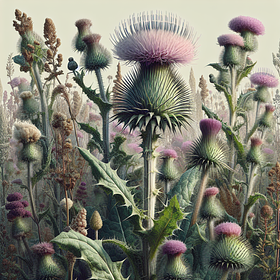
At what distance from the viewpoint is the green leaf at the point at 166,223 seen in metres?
3.20

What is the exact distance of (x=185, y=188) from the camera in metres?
4.36

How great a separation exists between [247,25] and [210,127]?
263 centimetres

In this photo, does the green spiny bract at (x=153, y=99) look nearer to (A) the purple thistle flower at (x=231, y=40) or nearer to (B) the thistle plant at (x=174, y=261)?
(B) the thistle plant at (x=174, y=261)

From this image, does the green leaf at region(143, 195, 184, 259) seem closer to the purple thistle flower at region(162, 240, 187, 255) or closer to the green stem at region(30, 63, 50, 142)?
the purple thistle flower at region(162, 240, 187, 255)

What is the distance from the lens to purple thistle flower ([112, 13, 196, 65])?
3361mm

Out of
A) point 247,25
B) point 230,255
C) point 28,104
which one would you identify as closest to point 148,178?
point 230,255

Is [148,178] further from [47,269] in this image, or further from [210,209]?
[47,269]

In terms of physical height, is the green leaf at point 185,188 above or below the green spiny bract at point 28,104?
below

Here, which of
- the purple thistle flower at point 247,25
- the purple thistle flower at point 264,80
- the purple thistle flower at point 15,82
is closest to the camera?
the purple thistle flower at point 247,25

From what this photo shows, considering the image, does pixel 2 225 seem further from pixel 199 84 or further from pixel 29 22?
pixel 199 84

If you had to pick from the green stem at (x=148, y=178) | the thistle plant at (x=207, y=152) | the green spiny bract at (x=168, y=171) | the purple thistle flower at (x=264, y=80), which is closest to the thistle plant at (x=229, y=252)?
the thistle plant at (x=207, y=152)

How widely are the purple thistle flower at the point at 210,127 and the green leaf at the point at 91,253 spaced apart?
5.14ft

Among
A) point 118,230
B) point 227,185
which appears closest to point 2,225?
point 118,230

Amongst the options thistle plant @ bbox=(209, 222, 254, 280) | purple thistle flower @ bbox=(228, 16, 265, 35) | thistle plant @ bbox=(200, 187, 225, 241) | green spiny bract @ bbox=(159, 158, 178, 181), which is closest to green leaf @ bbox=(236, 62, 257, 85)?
purple thistle flower @ bbox=(228, 16, 265, 35)
